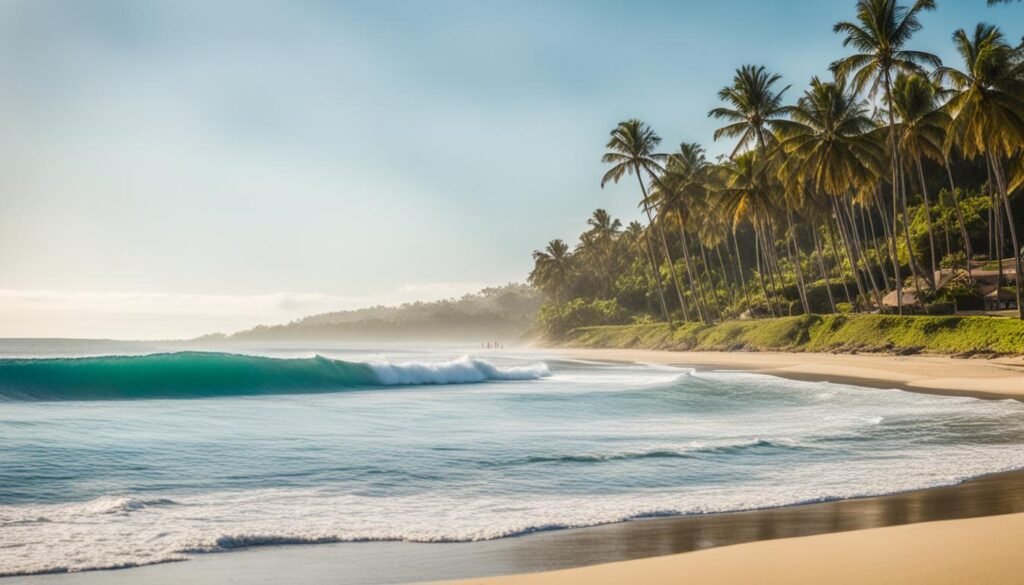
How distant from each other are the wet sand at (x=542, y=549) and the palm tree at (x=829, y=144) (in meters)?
30.2

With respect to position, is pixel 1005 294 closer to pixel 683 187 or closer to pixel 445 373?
pixel 683 187

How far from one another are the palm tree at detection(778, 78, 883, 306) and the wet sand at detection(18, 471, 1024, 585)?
30201 mm

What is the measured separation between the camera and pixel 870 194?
46438mm

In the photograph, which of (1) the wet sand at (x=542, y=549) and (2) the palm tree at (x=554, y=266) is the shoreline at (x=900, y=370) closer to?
(1) the wet sand at (x=542, y=549)

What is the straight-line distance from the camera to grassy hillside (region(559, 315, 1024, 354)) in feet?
92.6

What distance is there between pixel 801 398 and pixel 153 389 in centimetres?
1883

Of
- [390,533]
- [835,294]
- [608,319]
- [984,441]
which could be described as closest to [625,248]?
[608,319]

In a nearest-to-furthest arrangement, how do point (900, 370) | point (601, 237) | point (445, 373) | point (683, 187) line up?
point (900, 370)
point (445, 373)
point (683, 187)
point (601, 237)

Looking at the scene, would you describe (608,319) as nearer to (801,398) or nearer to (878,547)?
(801,398)

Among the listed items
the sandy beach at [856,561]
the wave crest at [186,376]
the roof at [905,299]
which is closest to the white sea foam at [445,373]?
the wave crest at [186,376]

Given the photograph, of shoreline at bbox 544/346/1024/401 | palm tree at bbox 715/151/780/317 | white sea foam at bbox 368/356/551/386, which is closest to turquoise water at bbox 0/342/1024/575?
shoreline at bbox 544/346/1024/401

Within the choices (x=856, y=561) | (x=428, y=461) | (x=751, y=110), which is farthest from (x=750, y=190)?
(x=856, y=561)

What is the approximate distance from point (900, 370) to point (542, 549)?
2383cm

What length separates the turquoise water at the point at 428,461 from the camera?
269 inches
